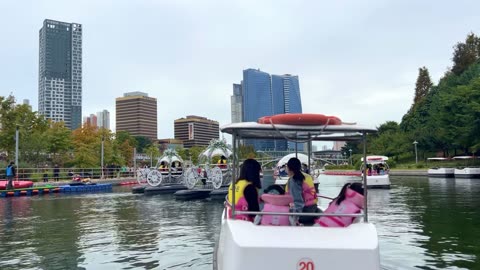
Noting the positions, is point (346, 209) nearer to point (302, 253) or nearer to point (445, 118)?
point (302, 253)

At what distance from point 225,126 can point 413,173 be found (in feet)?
182

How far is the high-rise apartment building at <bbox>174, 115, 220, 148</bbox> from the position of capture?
148750 millimetres

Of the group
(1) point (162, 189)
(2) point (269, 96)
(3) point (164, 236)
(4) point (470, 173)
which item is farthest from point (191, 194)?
(4) point (470, 173)

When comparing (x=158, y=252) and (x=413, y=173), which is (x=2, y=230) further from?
(x=413, y=173)


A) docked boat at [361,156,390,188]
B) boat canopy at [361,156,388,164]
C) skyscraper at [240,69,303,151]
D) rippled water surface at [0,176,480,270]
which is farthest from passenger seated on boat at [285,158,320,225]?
boat canopy at [361,156,388,164]

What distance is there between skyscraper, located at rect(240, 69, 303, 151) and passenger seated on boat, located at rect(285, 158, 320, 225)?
674 centimetres

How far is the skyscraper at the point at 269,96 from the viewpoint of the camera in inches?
555

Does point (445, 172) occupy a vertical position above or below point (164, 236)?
above

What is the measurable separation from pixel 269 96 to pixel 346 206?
10990mm

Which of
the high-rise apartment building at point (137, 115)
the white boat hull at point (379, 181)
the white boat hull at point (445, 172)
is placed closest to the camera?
the white boat hull at point (379, 181)

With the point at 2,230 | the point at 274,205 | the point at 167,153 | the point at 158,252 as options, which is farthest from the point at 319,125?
the point at 167,153

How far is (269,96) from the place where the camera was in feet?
52.4

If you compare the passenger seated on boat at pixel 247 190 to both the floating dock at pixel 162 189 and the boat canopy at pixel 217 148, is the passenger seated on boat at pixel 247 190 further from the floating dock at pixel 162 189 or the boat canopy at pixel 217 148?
the floating dock at pixel 162 189

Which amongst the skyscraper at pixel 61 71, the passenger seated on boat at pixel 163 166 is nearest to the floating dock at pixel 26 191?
the passenger seated on boat at pixel 163 166
